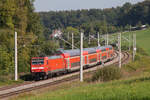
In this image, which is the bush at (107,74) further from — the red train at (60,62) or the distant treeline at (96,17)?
the distant treeline at (96,17)

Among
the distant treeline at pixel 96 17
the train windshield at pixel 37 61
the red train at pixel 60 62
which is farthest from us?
the distant treeline at pixel 96 17

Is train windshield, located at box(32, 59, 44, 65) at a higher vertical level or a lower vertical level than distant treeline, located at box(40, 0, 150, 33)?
lower

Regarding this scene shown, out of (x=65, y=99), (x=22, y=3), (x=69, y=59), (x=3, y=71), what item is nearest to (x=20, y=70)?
(x=3, y=71)

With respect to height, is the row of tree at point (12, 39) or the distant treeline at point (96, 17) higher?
the distant treeline at point (96, 17)

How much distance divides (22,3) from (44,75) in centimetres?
1903

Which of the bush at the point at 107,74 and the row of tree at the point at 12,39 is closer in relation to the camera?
the bush at the point at 107,74

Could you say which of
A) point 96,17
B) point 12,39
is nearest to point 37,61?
point 12,39

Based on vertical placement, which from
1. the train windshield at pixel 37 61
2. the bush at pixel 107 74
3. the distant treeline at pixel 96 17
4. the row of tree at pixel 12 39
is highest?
the distant treeline at pixel 96 17

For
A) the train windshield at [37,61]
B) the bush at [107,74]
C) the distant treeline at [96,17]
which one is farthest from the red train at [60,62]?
the distant treeline at [96,17]

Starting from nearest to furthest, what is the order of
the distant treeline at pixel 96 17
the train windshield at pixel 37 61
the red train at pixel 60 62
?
the train windshield at pixel 37 61 < the red train at pixel 60 62 < the distant treeline at pixel 96 17

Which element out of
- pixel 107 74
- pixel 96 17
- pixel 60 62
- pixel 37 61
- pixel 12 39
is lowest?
pixel 107 74

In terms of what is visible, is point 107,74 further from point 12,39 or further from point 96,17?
point 96,17

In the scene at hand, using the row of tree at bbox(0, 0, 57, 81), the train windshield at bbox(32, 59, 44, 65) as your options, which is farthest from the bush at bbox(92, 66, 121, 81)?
the row of tree at bbox(0, 0, 57, 81)

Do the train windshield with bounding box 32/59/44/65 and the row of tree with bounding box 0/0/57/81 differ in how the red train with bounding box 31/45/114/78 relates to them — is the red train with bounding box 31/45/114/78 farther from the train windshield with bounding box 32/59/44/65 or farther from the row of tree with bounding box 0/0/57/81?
the row of tree with bounding box 0/0/57/81
